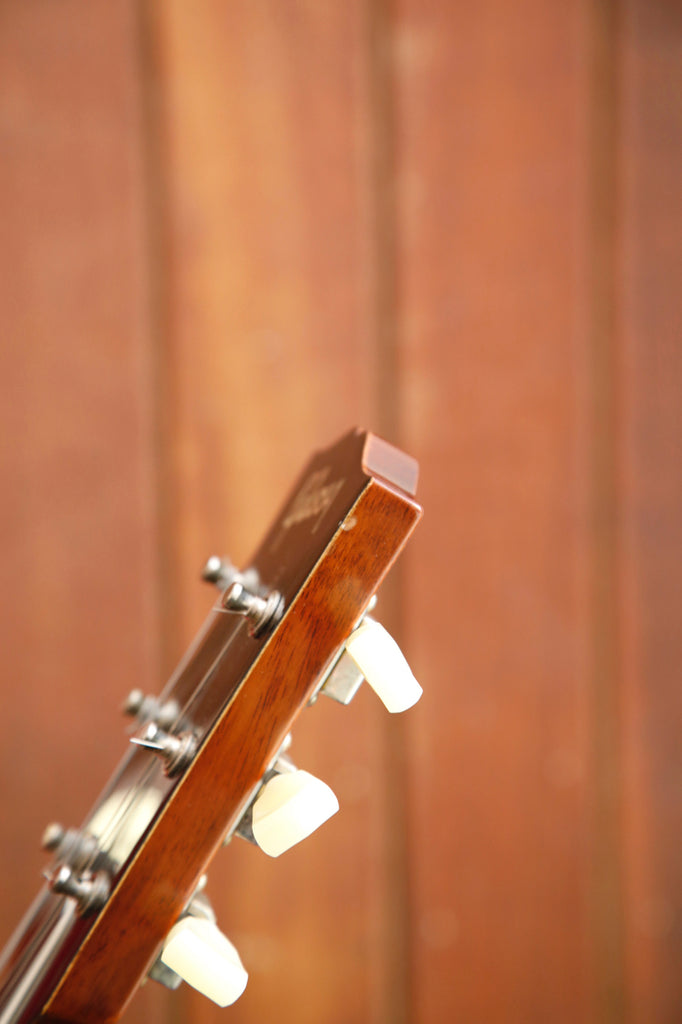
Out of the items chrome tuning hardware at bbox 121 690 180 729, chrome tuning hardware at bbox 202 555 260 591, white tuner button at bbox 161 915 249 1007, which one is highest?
chrome tuning hardware at bbox 202 555 260 591

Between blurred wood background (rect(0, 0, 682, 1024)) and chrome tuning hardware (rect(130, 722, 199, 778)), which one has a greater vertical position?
blurred wood background (rect(0, 0, 682, 1024))

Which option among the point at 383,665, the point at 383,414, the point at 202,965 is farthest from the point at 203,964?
the point at 383,414

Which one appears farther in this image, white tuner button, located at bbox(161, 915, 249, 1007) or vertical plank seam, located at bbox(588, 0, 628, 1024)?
vertical plank seam, located at bbox(588, 0, 628, 1024)

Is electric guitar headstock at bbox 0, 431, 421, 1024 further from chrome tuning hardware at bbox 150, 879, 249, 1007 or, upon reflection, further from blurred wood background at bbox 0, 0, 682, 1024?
blurred wood background at bbox 0, 0, 682, 1024

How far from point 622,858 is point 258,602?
1.79 feet

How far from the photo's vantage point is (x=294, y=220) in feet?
1.94

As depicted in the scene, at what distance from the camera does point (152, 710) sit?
32 cm

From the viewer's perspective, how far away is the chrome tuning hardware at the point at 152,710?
29 centimetres

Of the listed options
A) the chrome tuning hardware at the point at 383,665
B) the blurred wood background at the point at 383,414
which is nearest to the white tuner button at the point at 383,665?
the chrome tuning hardware at the point at 383,665

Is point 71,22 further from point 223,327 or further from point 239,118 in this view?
point 223,327

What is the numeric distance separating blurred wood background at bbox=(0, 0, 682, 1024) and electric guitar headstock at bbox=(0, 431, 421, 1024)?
36 cm

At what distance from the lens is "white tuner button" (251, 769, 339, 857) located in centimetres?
22

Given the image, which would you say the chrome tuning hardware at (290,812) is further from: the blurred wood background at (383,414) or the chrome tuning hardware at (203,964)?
the blurred wood background at (383,414)

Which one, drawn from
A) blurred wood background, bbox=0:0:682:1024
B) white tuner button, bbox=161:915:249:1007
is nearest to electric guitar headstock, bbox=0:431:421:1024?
white tuner button, bbox=161:915:249:1007
